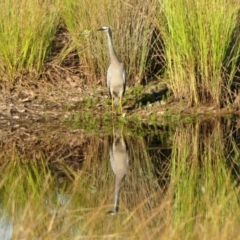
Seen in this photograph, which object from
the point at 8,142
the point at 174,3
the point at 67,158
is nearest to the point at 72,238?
the point at 67,158

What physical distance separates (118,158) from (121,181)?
1.07 m

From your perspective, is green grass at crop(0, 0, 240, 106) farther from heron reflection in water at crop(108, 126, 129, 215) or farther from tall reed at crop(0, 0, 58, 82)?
heron reflection in water at crop(108, 126, 129, 215)

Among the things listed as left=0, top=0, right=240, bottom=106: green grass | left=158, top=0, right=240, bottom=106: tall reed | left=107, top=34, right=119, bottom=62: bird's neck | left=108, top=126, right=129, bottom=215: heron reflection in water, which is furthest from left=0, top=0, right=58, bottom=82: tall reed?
left=108, top=126, right=129, bottom=215: heron reflection in water

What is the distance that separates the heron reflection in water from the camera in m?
8.06

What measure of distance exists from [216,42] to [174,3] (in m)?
0.68

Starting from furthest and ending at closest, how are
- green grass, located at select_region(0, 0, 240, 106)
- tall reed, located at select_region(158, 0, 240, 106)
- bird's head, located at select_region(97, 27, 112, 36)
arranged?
bird's head, located at select_region(97, 27, 112, 36) < green grass, located at select_region(0, 0, 240, 106) < tall reed, located at select_region(158, 0, 240, 106)

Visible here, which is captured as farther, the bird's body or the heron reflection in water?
the bird's body

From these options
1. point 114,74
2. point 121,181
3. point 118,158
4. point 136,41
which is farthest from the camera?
point 136,41

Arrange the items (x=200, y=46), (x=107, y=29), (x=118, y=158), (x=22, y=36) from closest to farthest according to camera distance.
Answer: (x=118, y=158) < (x=200, y=46) < (x=107, y=29) < (x=22, y=36)

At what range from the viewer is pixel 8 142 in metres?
10.4

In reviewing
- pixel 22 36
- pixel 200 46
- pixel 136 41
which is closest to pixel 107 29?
pixel 136 41

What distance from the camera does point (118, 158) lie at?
926 centimetres

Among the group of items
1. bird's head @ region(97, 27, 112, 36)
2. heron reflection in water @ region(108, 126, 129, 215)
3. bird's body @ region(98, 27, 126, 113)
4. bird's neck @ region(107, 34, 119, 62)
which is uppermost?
bird's head @ region(97, 27, 112, 36)

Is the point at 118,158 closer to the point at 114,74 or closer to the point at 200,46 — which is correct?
the point at 114,74
